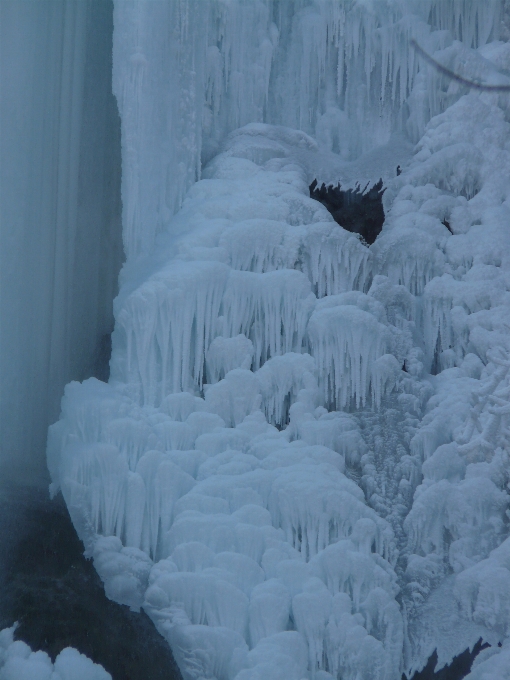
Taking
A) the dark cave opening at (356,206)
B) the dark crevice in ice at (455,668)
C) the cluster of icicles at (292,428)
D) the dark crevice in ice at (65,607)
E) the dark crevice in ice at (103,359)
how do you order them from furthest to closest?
the dark cave opening at (356,206)
the dark crevice in ice at (103,359)
the dark crevice in ice at (455,668)
the cluster of icicles at (292,428)
the dark crevice in ice at (65,607)

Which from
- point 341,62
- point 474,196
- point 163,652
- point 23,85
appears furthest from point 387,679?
point 341,62

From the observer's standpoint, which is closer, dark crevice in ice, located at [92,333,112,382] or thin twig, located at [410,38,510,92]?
dark crevice in ice, located at [92,333,112,382]

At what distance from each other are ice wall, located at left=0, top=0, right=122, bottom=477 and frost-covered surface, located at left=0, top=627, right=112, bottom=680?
4.07ft

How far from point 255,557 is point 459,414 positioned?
1711mm

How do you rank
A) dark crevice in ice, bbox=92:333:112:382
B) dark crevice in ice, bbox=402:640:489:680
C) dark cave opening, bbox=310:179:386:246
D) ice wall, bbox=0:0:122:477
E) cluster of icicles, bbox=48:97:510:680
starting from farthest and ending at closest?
dark cave opening, bbox=310:179:386:246
dark crevice in ice, bbox=92:333:112:382
ice wall, bbox=0:0:122:477
dark crevice in ice, bbox=402:640:489:680
cluster of icicles, bbox=48:97:510:680

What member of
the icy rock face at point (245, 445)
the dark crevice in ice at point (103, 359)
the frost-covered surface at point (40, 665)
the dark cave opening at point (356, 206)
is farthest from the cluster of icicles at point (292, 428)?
the frost-covered surface at point (40, 665)

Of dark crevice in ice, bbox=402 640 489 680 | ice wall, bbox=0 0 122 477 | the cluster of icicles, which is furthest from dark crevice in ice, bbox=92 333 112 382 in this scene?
dark crevice in ice, bbox=402 640 489 680

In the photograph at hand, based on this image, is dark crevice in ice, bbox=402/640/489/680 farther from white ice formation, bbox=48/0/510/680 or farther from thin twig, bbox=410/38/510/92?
thin twig, bbox=410/38/510/92

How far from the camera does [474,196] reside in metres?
6.10

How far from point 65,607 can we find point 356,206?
3634mm

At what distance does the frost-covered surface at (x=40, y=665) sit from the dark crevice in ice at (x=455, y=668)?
6.07ft

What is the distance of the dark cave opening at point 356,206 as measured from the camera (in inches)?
237

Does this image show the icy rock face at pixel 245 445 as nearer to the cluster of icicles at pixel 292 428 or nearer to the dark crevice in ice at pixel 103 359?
the cluster of icicles at pixel 292 428

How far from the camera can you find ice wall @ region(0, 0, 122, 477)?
4906 millimetres
